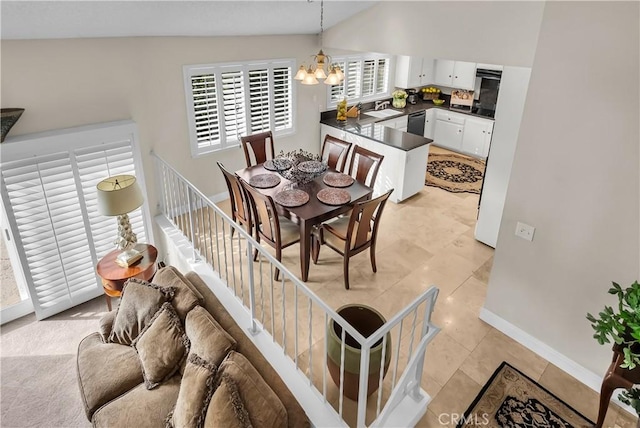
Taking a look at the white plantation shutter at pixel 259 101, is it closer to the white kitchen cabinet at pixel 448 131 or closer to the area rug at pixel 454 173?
the area rug at pixel 454 173

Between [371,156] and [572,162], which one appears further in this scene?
[371,156]

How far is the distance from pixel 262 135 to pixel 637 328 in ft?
14.6

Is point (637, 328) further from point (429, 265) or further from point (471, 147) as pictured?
point (471, 147)

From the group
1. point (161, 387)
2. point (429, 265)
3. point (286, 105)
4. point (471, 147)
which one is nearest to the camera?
point (161, 387)

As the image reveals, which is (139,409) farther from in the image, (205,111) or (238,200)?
(205,111)

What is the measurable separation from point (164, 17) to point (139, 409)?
3327 millimetres

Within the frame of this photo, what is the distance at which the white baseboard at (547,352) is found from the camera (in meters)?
3.08

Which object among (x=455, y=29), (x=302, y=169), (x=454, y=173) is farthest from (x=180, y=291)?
(x=454, y=173)

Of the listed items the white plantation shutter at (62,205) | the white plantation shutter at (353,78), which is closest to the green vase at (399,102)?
the white plantation shutter at (353,78)

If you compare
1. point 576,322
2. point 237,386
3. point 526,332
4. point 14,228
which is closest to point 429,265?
point 526,332

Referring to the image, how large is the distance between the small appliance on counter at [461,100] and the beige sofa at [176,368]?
651 cm

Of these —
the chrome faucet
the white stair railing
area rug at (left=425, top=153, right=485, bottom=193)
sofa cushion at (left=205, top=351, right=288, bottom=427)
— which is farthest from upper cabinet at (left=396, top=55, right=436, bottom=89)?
sofa cushion at (left=205, top=351, right=288, bottom=427)

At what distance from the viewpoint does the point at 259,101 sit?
5570 mm

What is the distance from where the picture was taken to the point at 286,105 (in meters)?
5.94
